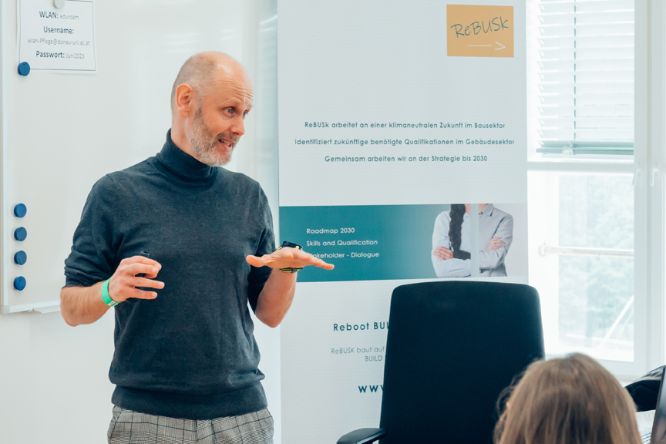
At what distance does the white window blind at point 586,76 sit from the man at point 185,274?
1.95 meters

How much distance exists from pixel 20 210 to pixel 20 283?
0.69 ft

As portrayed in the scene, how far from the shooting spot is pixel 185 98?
2197 millimetres

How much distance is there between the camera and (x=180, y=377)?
6.83 feet

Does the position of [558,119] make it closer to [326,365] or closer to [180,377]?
[326,365]

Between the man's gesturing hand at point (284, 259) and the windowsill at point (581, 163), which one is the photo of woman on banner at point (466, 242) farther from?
the man's gesturing hand at point (284, 259)

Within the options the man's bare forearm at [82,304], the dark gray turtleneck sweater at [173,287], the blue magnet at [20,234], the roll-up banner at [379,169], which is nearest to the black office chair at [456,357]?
the roll-up banner at [379,169]

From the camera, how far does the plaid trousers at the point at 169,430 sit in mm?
2072

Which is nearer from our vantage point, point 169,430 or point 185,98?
point 169,430

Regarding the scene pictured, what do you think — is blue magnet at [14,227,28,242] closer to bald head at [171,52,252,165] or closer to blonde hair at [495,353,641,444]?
bald head at [171,52,252,165]

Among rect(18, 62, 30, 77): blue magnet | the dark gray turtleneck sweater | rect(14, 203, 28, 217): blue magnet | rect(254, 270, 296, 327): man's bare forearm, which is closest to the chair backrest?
rect(254, 270, 296, 327): man's bare forearm

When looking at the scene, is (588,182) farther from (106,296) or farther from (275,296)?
(106,296)

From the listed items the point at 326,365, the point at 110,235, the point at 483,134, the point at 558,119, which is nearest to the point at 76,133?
the point at 110,235

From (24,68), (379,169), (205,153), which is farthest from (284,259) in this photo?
(379,169)

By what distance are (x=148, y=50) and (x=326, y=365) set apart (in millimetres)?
1254
